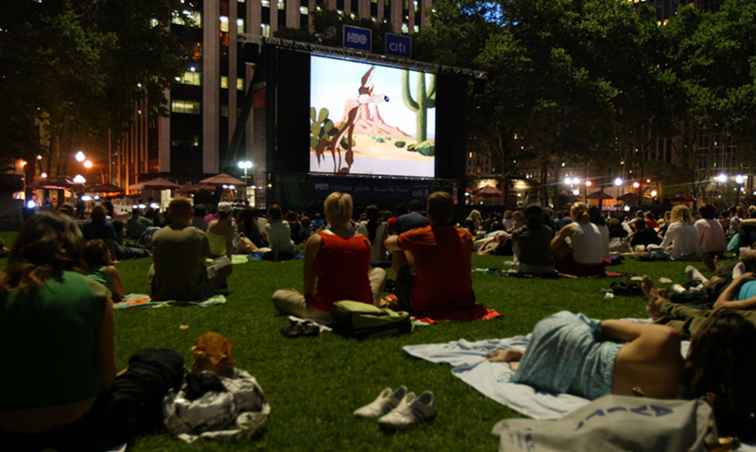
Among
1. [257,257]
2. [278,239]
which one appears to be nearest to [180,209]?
[278,239]

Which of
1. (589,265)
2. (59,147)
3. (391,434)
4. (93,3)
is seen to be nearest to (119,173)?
(59,147)

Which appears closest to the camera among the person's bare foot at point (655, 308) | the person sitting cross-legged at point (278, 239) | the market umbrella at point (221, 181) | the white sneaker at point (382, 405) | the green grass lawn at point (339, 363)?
the green grass lawn at point (339, 363)

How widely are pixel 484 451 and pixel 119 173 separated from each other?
A: 8561cm

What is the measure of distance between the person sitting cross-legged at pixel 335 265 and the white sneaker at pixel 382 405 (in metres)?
2.32

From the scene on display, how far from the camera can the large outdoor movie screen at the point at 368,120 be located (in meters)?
27.2

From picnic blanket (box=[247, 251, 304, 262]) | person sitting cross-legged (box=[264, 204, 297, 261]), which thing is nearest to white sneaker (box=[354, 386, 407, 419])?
person sitting cross-legged (box=[264, 204, 297, 261])

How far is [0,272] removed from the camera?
3.02 metres

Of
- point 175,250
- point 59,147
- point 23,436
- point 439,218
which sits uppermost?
point 59,147

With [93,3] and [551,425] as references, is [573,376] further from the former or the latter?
[93,3]

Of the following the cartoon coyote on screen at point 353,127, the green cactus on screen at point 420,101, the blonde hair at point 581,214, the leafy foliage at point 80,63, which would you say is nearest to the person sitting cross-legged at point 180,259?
the blonde hair at point 581,214

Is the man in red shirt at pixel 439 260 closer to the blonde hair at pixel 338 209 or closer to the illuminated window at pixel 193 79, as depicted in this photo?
the blonde hair at pixel 338 209

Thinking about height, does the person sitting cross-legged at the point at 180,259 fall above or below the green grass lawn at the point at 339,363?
above

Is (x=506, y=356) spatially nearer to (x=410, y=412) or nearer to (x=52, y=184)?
(x=410, y=412)

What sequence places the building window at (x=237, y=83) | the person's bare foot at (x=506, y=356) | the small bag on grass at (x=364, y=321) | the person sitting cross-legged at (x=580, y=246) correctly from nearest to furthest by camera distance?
the person's bare foot at (x=506, y=356) → the small bag on grass at (x=364, y=321) → the person sitting cross-legged at (x=580, y=246) → the building window at (x=237, y=83)
